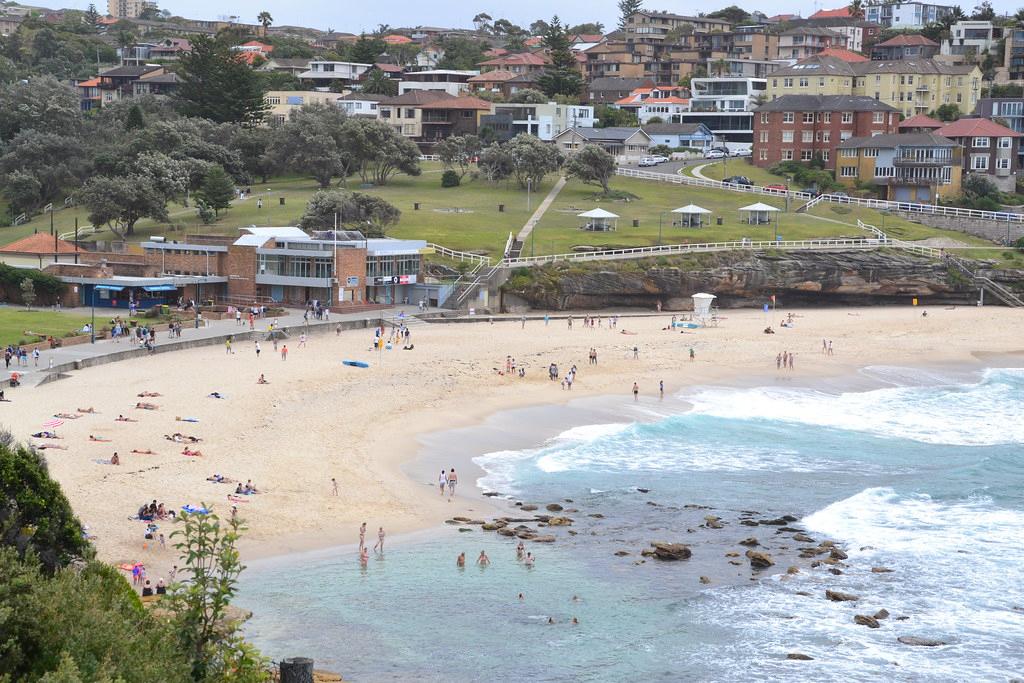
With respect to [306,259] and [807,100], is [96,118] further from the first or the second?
[807,100]

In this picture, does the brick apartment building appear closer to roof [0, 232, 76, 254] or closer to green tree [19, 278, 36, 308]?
roof [0, 232, 76, 254]

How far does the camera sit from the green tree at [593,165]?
83125 mm

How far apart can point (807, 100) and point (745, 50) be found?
1885 inches

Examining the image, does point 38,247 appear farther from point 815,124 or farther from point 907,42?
point 907,42

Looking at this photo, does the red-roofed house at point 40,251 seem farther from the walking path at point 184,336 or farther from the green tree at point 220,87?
the green tree at point 220,87

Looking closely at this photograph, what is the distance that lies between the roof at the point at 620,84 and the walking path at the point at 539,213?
42405 millimetres

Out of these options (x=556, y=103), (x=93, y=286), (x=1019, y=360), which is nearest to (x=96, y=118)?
(x=556, y=103)

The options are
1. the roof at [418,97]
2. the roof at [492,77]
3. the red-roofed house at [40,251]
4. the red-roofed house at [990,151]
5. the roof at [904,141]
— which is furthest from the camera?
the roof at [492,77]

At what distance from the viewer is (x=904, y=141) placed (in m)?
87.2

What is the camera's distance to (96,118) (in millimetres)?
99562

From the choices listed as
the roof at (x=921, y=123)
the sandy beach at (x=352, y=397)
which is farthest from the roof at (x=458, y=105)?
the sandy beach at (x=352, y=397)

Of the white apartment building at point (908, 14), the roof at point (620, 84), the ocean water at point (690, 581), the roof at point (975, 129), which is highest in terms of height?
the white apartment building at point (908, 14)

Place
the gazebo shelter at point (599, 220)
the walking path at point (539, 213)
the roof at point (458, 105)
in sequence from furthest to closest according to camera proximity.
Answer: the roof at point (458, 105) < the gazebo shelter at point (599, 220) < the walking path at point (539, 213)

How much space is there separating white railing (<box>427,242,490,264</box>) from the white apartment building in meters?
101
